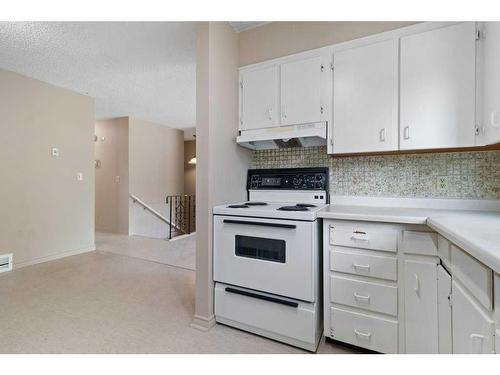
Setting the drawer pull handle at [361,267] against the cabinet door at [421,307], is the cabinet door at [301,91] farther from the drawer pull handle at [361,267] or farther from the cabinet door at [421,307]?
the cabinet door at [421,307]

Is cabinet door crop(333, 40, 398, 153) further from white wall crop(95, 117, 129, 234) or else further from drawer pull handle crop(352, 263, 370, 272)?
white wall crop(95, 117, 129, 234)

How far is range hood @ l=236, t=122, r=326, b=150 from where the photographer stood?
70.7 inches

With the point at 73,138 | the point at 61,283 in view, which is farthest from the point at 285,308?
the point at 73,138

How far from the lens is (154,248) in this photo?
402cm

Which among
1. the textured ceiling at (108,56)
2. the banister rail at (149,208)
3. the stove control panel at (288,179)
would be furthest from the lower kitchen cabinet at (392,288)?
the banister rail at (149,208)

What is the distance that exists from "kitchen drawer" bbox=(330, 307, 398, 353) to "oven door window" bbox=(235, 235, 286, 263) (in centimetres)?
47

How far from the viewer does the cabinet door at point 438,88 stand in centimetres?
144

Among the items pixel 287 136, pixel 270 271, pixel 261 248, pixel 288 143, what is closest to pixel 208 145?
pixel 287 136

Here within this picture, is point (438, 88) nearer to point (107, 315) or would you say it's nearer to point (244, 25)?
point (244, 25)

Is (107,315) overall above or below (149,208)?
below

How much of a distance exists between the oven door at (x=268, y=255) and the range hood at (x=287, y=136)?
656mm

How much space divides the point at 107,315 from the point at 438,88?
111 inches

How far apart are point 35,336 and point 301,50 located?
9.22ft

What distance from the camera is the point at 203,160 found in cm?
176
